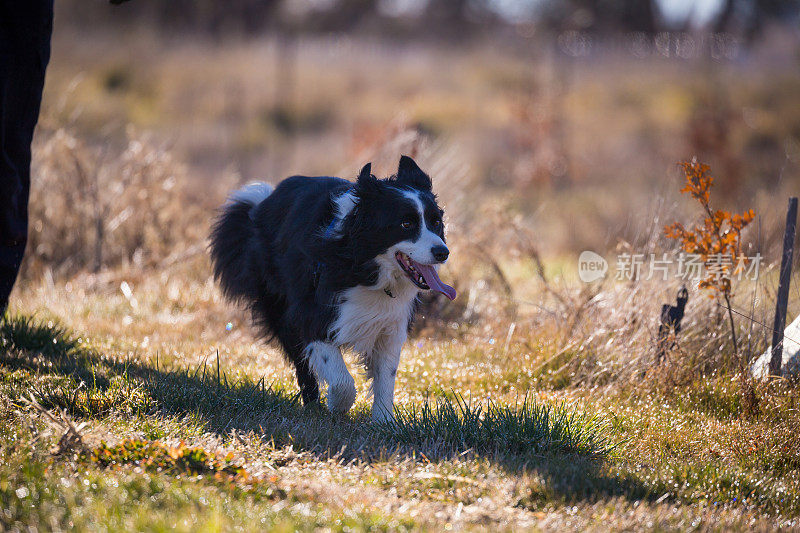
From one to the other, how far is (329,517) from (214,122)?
20.6 m

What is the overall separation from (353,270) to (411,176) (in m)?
0.77

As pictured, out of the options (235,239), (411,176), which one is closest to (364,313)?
(411,176)

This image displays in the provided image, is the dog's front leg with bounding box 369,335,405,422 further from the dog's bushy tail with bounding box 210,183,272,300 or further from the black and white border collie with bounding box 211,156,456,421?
the dog's bushy tail with bounding box 210,183,272,300

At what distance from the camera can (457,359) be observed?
6.44 metres

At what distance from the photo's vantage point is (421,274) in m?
4.65

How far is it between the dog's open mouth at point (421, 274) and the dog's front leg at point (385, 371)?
545 mm

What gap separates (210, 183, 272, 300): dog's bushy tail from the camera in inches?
231

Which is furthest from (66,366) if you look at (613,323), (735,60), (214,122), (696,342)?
(735,60)

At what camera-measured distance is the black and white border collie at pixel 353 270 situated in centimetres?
468

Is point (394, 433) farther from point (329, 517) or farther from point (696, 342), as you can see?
point (696, 342)

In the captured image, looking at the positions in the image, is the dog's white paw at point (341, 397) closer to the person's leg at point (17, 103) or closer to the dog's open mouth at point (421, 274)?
the dog's open mouth at point (421, 274)

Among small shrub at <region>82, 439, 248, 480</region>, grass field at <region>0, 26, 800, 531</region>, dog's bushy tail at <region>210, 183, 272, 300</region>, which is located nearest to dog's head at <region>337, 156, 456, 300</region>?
grass field at <region>0, 26, 800, 531</region>

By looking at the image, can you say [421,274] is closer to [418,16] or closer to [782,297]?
[782,297]

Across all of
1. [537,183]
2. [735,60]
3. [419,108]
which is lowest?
[537,183]
